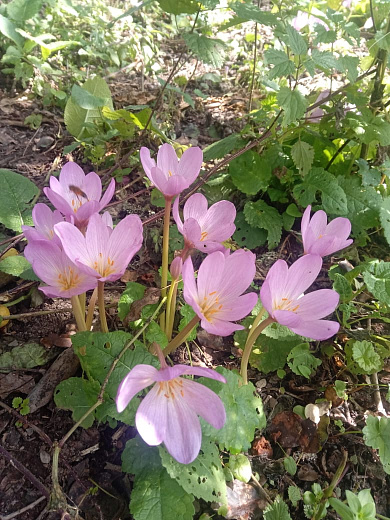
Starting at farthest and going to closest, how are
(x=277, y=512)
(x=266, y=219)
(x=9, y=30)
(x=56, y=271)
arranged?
(x=9, y=30), (x=266, y=219), (x=277, y=512), (x=56, y=271)

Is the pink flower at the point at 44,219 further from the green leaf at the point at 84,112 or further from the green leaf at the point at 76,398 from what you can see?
the green leaf at the point at 84,112

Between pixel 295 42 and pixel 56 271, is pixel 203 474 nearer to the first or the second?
pixel 56 271

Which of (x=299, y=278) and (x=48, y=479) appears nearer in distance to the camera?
(x=299, y=278)

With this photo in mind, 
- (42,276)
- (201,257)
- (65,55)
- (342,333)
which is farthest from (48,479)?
(65,55)

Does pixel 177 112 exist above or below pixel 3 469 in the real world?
above

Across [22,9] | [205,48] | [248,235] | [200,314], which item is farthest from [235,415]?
[22,9]

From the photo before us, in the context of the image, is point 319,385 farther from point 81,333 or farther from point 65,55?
point 65,55
